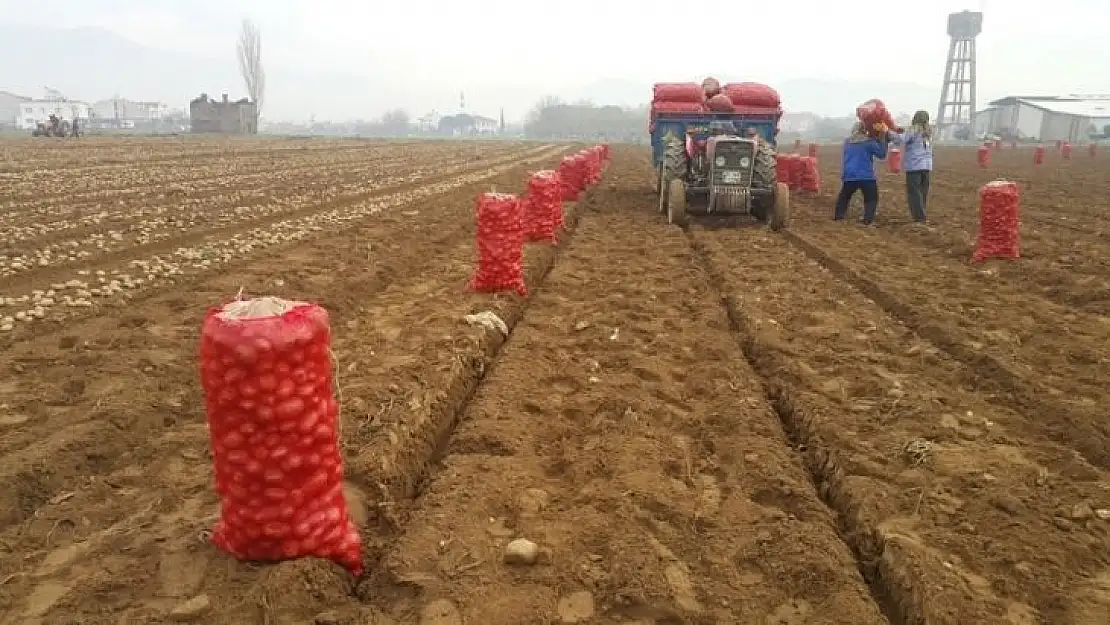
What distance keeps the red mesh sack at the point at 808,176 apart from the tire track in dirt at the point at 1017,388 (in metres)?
11.2

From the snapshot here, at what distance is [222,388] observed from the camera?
2.45 metres

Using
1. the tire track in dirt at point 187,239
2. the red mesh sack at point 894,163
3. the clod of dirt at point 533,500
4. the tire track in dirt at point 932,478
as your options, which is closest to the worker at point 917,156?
the tire track in dirt at point 932,478

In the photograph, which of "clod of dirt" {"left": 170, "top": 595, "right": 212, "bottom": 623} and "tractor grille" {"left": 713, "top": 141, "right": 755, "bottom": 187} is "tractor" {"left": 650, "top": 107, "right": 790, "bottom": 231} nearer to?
"tractor grille" {"left": 713, "top": 141, "right": 755, "bottom": 187}

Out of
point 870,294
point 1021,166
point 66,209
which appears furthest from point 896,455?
point 1021,166

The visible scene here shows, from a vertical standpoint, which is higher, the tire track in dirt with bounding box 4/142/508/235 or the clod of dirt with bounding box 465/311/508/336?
the tire track in dirt with bounding box 4/142/508/235

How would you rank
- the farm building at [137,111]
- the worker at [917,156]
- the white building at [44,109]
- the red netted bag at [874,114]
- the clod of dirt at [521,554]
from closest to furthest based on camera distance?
the clod of dirt at [521,554] → the worker at [917,156] → the red netted bag at [874,114] → the white building at [44,109] → the farm building at [137,111]

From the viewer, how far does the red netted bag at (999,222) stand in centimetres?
820

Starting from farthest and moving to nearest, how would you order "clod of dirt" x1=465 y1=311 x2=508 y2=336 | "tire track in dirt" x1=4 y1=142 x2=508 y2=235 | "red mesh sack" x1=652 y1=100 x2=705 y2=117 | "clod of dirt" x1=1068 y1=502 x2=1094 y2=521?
1. "red mesh sack" x1=652 y1=100 x2=705 y2=117
2. "tire track in dirt" x1=4 y1=142 x2=508 y2=235
3. "clod of dirt" x1=465 y1=311 x2=508 y2=336
4. "clod of dirt" x1=1068 y1=502 x2=1094 y2=521

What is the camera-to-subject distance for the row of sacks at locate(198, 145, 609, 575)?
2.44 metres

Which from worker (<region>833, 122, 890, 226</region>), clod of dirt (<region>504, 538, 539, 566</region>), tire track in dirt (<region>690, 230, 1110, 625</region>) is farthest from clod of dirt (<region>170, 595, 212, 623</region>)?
worker (<region>833, 122, 890, 226</region>)

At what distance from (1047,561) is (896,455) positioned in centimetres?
90

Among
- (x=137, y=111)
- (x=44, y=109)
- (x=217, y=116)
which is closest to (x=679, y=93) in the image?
(x=217, y=116)

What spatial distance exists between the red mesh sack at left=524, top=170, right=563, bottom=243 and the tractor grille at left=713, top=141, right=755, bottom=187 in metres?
2.76

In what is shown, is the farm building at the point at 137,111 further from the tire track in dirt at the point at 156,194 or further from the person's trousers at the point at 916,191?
the person's trousers at the point at 916,191
